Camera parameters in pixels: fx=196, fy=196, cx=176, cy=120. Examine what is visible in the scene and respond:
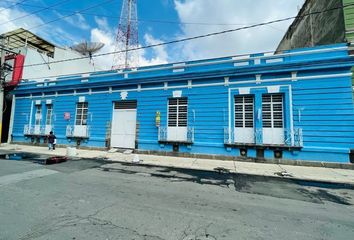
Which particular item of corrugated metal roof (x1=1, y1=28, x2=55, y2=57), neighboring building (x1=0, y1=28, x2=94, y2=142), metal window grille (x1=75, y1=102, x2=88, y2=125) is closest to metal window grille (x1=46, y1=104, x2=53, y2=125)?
neighboring building (x1=0, y1=28, x2=94, y2=142)

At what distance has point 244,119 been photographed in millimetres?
11797

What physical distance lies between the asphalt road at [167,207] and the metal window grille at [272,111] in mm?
4481

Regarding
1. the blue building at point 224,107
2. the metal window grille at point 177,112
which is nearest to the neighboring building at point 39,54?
the blue building at point 224,107

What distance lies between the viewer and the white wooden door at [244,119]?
1145cm

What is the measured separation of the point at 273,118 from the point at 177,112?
19.2 ft

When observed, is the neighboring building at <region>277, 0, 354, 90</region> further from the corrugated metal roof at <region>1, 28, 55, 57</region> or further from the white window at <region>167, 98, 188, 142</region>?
the corrugated metal roof at <region>1, 28, 55, 57</region>

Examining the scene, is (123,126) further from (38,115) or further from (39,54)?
(39,54)

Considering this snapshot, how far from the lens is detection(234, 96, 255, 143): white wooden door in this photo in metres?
11.4

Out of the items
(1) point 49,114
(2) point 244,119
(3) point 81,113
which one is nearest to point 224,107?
(2) point 244,119

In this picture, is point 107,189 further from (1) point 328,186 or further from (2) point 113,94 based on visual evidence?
(2) point 113,94

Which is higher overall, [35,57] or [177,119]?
[35,57]

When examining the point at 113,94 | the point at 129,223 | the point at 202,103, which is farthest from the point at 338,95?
the point at 113,94

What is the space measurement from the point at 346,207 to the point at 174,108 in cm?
989

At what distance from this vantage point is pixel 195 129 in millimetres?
12469
